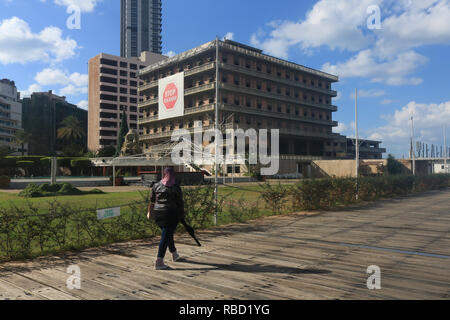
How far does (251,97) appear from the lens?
189 feet

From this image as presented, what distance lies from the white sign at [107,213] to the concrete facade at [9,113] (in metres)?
84.3

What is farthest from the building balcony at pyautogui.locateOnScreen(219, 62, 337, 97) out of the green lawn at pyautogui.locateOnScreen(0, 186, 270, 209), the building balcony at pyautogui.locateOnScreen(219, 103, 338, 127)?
the green lawn at pyautogui.locateOnScreen(0, 186, 270, 209)

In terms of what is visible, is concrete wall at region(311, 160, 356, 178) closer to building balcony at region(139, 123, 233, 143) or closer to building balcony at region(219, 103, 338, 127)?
building balcony at region(219, 103, 338, 127)

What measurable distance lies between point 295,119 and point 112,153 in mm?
39439

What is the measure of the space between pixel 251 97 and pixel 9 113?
212 ft

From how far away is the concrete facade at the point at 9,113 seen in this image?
81625 millimetres

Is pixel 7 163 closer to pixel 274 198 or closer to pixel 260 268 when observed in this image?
pixel 274 198

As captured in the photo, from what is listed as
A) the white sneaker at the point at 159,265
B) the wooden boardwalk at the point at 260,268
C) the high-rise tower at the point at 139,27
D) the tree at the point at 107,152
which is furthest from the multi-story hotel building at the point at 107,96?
the white sneaker at the point at 159,265

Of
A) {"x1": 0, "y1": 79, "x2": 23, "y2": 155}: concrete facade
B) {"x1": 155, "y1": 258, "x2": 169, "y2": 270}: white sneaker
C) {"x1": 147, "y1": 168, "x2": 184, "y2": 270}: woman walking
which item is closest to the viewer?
{"x1": 155, "y1": 258, "x2": 169, "y2": 270}: white sneaker

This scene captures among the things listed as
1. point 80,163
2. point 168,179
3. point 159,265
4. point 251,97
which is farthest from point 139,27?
point 159,265

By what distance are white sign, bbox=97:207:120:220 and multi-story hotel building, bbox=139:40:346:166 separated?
44.7 metres

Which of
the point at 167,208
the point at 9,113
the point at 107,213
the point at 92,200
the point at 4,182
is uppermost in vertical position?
the point at 9,113

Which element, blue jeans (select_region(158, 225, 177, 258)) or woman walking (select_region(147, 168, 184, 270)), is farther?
woman walking (select_region(147, 168, 184, 270))

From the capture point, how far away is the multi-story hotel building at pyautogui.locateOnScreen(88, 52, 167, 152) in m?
82.5
